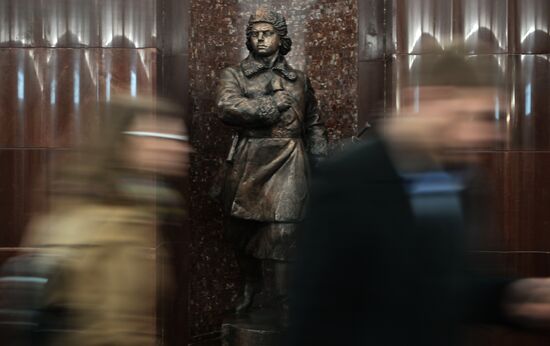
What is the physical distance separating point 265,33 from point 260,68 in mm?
231

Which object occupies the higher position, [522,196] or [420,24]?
[420,24]

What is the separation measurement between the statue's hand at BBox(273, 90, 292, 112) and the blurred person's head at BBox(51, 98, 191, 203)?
7.88ft

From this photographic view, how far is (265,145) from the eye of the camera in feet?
16.2

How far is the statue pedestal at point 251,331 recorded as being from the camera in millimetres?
4773

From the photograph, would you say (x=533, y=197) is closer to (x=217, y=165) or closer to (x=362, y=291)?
(x=217, y=165)

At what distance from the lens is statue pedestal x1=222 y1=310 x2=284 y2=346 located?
4.77 m

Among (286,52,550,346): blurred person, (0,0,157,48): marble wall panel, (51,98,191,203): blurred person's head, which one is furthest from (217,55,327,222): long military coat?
(286,52,550,346): blurred person

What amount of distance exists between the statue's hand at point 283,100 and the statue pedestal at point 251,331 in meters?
1.30

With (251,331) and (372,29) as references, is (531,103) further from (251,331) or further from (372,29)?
(251,331)

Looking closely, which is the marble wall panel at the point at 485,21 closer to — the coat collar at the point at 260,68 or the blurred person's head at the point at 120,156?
the coat collar at the point at 260,68

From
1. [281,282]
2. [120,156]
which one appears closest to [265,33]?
[281,282]

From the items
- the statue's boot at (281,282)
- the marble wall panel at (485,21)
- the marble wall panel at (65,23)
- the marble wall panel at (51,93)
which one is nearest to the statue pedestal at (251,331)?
the statue's boot at (281,282)

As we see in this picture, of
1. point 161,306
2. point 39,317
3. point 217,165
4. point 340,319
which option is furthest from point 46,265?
point 217,165

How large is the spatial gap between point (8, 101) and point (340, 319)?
11.9ft
